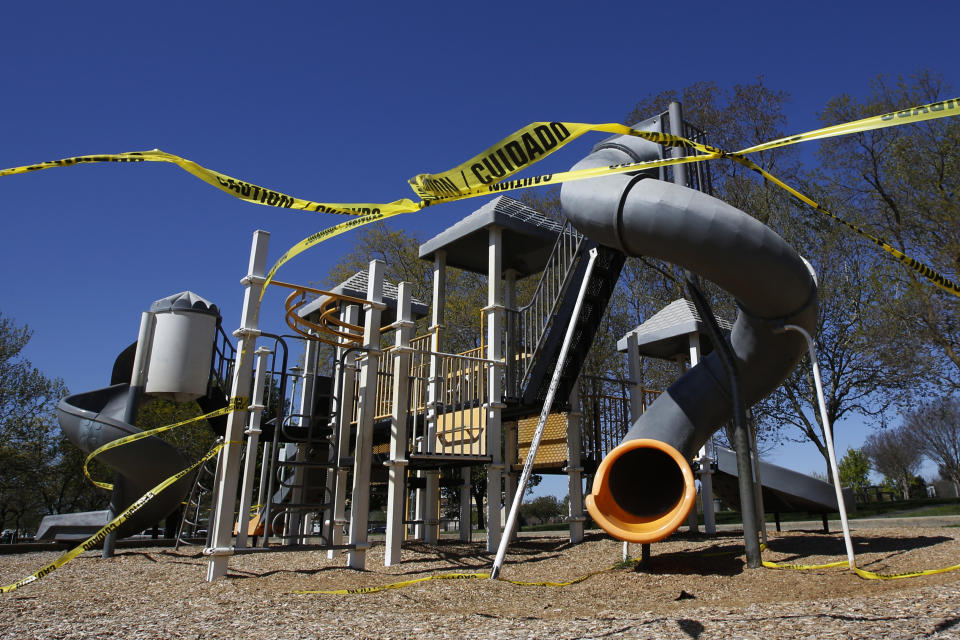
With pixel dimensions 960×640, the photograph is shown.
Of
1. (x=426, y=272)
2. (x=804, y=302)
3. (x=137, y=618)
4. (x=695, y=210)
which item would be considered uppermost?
(x=426, y=272)

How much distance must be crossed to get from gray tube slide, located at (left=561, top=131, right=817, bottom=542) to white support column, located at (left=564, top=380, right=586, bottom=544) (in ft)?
10.5

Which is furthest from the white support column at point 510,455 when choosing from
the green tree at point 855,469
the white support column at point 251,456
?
the green tree at point 855,469

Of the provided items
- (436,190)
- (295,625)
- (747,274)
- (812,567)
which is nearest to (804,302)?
(747,274)

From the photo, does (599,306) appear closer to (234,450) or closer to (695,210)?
(695,210)

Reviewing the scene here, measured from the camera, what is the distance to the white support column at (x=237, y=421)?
631cm

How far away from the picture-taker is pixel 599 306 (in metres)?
9.46

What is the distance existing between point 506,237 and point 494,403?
120 inches

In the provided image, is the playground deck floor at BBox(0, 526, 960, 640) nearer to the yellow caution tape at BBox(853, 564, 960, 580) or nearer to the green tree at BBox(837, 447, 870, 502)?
the yellow caution tape at BBox(853, 564, 960, 580)

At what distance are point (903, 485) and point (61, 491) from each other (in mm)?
54151

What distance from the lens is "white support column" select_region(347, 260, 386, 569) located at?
6.96 meters

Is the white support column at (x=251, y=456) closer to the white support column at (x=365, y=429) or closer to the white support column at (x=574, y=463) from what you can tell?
the white support column at (x=365, y=429)

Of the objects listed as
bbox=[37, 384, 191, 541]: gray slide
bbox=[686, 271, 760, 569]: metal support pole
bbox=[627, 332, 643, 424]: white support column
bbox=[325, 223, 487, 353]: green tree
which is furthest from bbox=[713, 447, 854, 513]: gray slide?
bbox=[325, 223, 487, 353]: green tree

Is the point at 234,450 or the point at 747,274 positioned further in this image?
the point at 234,450

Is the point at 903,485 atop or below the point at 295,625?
atop
